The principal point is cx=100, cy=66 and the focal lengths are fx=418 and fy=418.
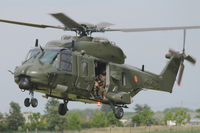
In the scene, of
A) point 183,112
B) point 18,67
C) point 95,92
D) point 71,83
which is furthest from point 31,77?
point 183,112

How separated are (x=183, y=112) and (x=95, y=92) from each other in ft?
207

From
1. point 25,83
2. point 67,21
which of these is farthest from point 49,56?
point 67,21

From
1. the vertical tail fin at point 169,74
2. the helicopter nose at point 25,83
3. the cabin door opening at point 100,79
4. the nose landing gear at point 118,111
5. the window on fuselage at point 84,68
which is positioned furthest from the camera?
the vertical tail fin at point 169,74

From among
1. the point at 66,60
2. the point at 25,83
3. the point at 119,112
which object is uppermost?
the point at 66,60

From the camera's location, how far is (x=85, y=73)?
17641 millimetres

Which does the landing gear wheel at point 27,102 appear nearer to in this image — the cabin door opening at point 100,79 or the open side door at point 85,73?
the open side door at point 85,73

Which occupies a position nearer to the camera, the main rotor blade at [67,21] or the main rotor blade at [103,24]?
the main rotor blade at [67,21]

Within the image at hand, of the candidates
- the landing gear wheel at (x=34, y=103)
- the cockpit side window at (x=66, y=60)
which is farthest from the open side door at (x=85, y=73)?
the landing gear wheel at (x=34, y=103)

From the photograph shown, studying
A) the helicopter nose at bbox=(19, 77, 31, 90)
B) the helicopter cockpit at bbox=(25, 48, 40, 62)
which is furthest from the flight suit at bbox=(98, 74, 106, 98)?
the helicopter nose at bbox=(19, 77, 31, 90)

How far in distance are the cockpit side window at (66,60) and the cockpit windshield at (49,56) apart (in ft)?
0.94

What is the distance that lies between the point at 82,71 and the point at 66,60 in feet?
3.41

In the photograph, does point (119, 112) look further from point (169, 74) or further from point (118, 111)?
point (169, 74)

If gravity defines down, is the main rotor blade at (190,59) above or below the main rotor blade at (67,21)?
below

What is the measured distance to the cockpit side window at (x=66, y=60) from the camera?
16.6 m
